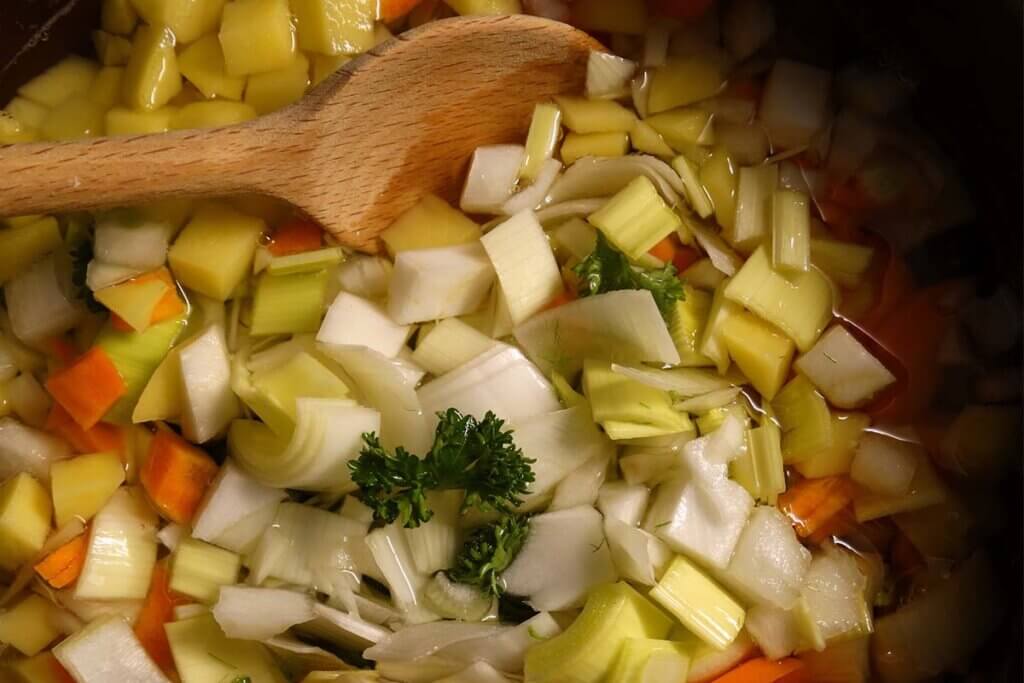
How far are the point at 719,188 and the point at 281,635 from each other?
1.17m

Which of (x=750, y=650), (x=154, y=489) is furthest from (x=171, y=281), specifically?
(x=750, y=650)

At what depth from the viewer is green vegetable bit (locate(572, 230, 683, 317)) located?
5.39 ft

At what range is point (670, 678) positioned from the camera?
154 centimetres

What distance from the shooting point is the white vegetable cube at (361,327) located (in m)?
1.72

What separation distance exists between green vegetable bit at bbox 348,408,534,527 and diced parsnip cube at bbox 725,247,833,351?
0.51 metres

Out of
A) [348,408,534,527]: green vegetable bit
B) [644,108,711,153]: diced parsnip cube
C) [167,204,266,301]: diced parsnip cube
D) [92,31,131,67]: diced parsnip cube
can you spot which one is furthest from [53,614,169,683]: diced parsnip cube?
[644,108,711,153]: diced parsnip cube

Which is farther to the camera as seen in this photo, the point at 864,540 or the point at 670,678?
the point at 864,540

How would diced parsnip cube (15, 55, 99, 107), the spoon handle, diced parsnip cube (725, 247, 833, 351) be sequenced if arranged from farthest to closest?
1. diced parsnip cube (15, 55, 99, 107)
2. diced parsnip cube (725, 247, 833, 351)
3. the spoon handle

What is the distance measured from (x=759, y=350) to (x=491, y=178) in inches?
24.1

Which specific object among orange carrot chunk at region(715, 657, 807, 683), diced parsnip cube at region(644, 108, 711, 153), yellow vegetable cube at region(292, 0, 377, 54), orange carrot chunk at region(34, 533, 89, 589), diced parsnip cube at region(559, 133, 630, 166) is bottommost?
orange carrot chunk at region(715, 657, 807, 683)

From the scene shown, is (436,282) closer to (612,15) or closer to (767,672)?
(612,15)

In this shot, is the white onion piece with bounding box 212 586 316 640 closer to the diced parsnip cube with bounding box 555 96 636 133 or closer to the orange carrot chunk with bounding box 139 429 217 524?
the orange carrot chunk with bounding box 139 429 217 524

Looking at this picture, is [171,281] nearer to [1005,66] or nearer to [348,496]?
[348,496]

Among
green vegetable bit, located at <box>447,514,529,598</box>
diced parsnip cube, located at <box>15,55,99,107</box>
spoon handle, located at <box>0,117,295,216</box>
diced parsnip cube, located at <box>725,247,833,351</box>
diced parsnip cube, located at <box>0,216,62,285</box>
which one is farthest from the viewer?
diced parsnip cube, located at <box>15,55,99,107</box>
